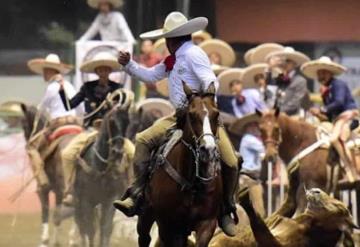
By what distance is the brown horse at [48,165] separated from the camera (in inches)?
768

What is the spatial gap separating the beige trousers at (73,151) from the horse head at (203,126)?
276 inches

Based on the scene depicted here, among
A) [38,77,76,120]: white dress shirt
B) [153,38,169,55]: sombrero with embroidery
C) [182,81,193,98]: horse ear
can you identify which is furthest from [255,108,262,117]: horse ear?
[182,81,193,98]: horse ear

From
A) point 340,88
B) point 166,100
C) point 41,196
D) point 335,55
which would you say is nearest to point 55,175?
point 41,196

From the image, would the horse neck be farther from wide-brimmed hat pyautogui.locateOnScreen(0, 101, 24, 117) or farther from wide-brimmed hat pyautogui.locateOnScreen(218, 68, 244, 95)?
wide-brimmed hat pyautogui.locateOnScreen(0, 101, 24, 117)

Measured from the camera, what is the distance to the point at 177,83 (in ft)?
41.4

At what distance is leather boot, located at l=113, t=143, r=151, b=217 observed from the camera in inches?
497

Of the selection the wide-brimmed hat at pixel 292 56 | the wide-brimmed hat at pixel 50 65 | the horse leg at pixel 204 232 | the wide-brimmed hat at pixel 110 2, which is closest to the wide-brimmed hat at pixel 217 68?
the wide-brimmed hat at pixel 292 56

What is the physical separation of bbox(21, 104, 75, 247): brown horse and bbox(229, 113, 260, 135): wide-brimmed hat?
2249mm

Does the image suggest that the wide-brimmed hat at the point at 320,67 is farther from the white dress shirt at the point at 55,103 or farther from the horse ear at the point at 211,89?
the horse ear at the point at 211,89

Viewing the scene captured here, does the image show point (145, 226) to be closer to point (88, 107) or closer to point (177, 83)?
point (177, 83)

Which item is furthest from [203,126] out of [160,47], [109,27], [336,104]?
[109,27]

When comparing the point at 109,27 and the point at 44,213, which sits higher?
the point at 109,27

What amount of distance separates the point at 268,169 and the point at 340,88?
1.43m

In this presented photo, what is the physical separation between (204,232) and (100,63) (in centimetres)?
793
